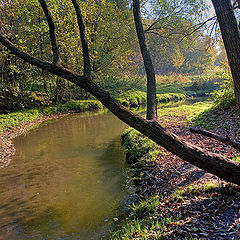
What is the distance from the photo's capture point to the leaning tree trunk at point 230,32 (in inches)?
129

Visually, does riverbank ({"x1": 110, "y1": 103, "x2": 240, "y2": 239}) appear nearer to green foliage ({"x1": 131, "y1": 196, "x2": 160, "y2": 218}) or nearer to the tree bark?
green foliage ({"x1": 131, "y1": 196, "x2": 160, "y2": 218})

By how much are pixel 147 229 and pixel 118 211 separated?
1.22m

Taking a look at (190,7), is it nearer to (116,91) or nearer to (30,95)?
(30,95)

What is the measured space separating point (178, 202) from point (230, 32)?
2.74 metres

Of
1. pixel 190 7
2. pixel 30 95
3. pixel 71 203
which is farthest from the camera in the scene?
pixel 30 95

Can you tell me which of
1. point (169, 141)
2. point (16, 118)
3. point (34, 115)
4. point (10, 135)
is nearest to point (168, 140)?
point (169, 141)

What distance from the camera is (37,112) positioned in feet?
49.8

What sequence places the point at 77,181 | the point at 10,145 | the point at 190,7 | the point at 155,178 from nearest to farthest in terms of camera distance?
1. the point at 155,178
2. the point at 77,181
3. the point at 10,145
4. the point at 190,7

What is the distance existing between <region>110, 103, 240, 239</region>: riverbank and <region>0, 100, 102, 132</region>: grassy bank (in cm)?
784

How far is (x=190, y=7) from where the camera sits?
1063 centimetres

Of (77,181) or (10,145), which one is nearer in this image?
(77,181)

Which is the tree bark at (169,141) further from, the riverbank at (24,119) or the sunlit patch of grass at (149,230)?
the riverbank at (24,119)

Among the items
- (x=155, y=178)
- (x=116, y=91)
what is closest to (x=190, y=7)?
(x=155, y=178)

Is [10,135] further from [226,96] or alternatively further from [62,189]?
[226,96]
